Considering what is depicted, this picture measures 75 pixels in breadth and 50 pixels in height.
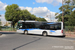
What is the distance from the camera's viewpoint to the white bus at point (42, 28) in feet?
59.5

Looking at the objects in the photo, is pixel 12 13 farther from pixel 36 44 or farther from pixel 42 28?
pixel 36 44

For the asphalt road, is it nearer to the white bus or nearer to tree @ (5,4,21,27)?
the white bus

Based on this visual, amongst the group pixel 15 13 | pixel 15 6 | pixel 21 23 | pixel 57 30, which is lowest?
pixel 57 30

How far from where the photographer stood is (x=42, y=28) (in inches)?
776

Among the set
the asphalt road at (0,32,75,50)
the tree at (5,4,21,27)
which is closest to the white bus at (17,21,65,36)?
the asphalt road at (0,32,75,50)

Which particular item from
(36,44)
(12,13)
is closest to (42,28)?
(36,44)

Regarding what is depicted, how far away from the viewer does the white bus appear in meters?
18.1

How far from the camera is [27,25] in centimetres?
2147

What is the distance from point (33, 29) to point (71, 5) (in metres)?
31.3

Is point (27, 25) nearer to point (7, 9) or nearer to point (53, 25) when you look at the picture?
point (53, 25)

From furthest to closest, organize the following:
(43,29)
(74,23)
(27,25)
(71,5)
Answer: (71,5), (74,23), (27,25), (43,29)

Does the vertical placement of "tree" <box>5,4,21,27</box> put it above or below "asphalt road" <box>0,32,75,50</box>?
above

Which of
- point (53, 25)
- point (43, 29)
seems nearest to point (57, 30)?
point (53, 25)

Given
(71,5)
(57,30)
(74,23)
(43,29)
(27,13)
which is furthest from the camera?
(27,13)
